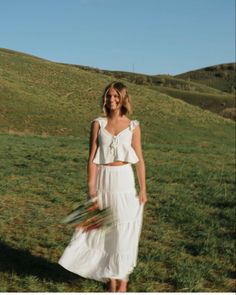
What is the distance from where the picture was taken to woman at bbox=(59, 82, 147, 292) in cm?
562

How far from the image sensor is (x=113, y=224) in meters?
5.63

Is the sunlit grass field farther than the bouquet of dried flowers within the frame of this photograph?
Yes

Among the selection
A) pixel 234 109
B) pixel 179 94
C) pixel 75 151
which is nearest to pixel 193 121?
pixel 234 109

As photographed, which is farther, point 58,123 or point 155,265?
point 58,123

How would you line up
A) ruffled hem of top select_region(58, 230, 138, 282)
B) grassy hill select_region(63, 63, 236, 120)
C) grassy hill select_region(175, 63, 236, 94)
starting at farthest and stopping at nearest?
grassy hill select_region(175, 63, 236, 94), grassy hill select_region(63, 63, 236, 120), ruffled hem of top select_region(58, 230, 138, 282)

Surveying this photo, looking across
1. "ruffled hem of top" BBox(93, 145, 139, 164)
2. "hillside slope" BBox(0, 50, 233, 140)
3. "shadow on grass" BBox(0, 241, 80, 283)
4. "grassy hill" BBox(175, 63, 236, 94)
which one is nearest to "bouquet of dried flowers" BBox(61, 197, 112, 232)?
"ruffled hem of top" BBox(93, 145, 139, 164)

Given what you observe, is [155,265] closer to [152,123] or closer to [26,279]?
[26,279]

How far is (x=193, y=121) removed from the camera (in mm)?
59406

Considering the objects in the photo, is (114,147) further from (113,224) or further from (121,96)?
(113,224)

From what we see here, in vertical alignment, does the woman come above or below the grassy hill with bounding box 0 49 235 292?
above

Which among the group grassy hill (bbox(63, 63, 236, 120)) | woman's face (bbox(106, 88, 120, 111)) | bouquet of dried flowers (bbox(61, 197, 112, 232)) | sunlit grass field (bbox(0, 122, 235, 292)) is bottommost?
sunlit grass field (bbox(0, 122, 235, 292))

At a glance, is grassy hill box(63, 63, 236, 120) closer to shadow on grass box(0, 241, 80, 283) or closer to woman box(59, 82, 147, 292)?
shadow on grass box(0, 241, 80, 283)

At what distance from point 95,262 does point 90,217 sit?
48 centimetres

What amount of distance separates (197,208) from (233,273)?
4.34 metres
